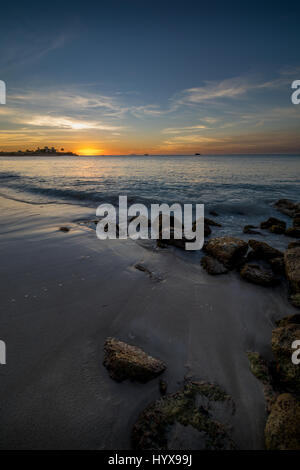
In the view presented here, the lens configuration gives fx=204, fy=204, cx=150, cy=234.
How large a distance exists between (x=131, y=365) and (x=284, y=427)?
4.48ft

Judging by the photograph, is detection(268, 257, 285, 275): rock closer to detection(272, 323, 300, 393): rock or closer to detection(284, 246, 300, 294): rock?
detection(284, 246, 300, 294): rock

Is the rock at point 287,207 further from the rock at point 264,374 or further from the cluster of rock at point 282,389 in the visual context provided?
the rock at point 264,374

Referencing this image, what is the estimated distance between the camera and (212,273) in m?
4.39

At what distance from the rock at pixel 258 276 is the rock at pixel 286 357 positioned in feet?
5.46

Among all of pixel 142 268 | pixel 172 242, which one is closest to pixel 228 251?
pixel 172 242

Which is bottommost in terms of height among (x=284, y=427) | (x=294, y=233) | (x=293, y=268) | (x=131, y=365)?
(x=284, y=427)

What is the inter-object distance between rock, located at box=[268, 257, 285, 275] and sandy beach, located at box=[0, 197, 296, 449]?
2.27 ft

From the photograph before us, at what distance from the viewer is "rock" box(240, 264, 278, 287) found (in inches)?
158

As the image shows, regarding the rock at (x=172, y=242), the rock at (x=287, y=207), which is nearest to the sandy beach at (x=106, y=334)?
the rock at (x=172, y=242)

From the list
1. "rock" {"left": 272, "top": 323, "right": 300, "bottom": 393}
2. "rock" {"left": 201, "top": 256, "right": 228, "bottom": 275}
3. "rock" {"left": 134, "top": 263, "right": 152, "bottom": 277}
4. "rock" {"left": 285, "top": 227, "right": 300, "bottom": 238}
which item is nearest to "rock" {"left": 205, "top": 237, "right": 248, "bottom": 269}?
"rock" {"left": 201, "top": 256, "right": 228, "bottom": 275}

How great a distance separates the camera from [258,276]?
410 cm

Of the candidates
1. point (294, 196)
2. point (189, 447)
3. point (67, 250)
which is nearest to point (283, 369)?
point (189, 447)

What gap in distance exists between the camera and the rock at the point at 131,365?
2107 millimetres

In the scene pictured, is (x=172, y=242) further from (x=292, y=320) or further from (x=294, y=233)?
(x=294, y=233)
